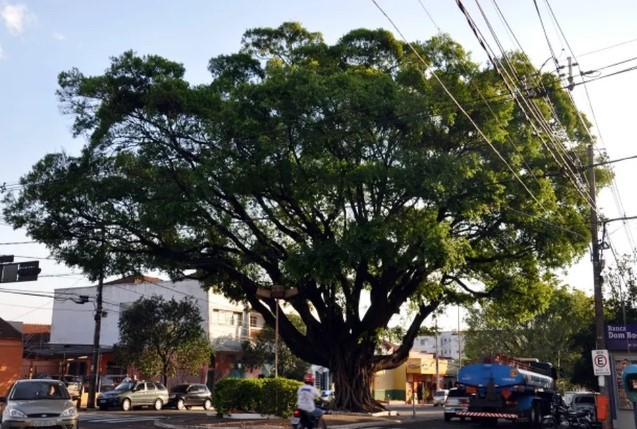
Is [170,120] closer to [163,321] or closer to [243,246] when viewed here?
[243,246]

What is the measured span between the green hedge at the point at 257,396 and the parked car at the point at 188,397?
48.5 feet

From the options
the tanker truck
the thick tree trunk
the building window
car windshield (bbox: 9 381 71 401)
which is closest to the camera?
car windshield (bbox: 9 381 71 401)

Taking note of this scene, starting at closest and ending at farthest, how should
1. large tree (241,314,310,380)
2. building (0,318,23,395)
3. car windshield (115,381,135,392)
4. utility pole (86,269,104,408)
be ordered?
utility pole (86,269,104,408), car windshield (115,381,135,392), building (0,318,23,395), large tree (241,314,310,380)

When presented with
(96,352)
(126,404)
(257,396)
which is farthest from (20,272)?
(126,404)

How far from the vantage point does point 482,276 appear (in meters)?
32.5

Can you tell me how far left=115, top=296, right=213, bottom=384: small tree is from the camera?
40.4 m

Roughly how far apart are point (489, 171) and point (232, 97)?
10133 mm

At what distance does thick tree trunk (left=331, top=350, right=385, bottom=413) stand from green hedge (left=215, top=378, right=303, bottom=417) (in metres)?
6.34

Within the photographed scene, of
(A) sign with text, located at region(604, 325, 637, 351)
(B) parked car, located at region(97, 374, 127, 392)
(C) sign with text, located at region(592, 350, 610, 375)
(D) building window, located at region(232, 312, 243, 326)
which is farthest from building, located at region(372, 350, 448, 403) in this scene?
(C) sign with text, located at region(592, 350, 610, 375)

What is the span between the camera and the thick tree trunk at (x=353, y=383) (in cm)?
3003

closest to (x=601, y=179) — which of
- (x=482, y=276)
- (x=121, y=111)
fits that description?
(x=482, y=276)

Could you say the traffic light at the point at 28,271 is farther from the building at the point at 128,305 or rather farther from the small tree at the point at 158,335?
the building at the point at 128,305

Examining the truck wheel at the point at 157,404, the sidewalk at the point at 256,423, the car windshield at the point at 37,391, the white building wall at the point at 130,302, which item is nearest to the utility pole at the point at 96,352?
the truck wheel at the point at 157,404

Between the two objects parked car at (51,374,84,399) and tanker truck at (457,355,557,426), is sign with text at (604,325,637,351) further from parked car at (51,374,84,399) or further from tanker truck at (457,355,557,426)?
parked car at (51,374,84,399)
